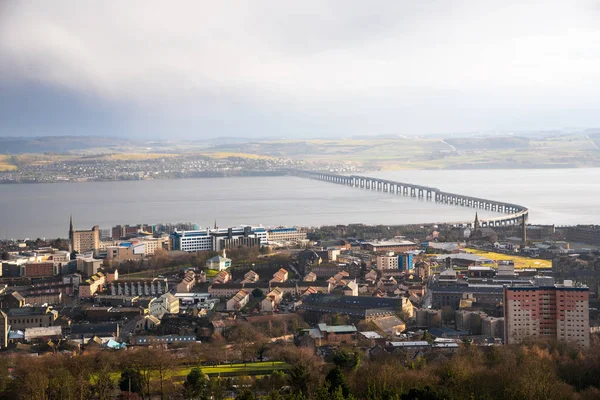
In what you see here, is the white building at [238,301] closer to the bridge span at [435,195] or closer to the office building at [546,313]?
the office building at [546,313]

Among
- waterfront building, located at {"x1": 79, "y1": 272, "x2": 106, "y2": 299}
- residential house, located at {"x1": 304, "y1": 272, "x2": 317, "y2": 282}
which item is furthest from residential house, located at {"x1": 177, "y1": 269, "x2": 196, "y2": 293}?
residential house, located at {"x1": 304, "y1": 272, "x2": 317, "y2": 282}

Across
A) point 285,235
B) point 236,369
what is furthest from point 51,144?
point 236,369

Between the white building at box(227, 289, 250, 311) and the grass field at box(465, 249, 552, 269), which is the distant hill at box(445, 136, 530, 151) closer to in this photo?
the grass field at box(465, 249, 552, 269)

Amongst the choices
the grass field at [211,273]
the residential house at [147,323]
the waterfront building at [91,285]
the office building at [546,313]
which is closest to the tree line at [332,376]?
the office building at [546,313]

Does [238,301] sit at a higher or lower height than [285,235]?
higher

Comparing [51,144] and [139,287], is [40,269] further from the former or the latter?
[51,144]
